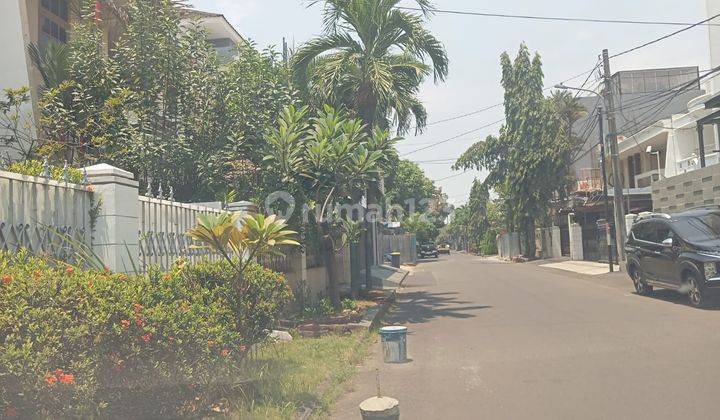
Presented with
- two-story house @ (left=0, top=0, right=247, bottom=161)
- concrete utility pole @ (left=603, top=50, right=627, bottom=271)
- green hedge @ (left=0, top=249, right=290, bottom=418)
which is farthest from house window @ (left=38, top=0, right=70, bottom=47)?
concrete utility pole @ (left=603, top=50, right=627, bottom=271)

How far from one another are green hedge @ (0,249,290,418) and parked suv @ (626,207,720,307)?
9.95 m

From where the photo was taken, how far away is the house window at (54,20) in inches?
592

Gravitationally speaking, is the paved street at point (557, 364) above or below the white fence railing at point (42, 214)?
below

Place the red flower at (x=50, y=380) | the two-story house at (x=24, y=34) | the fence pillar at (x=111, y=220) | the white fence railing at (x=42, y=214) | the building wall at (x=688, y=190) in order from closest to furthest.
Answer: the red flower at (x=50, y=380), the white fence railing at (x=42, y=214), the fence pillar at (x=111, y=220), the two-story house at (x=24, y=34), the building wall at (x=688, y=190)

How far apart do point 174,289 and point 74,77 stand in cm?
761

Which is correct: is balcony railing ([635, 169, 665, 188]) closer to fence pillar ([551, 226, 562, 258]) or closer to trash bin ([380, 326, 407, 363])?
fence pillar ([551, 226, 562, 258])

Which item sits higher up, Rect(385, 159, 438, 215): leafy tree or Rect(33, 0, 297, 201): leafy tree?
Rect(385, 159, 438, 215): leafy tree

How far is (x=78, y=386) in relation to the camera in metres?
4.19

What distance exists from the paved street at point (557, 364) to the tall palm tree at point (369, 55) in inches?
233

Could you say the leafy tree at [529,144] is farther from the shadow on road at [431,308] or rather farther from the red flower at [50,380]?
the red flower at [50,380]

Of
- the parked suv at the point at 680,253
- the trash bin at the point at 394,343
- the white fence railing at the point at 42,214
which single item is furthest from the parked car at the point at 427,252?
the white fence railing at the point at 42,214

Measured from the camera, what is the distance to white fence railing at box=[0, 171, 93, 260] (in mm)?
5422

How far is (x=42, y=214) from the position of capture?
5.83 m

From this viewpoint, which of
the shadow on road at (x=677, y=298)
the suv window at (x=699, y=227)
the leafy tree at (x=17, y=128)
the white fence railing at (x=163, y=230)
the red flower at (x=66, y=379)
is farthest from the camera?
the suv window at (x=699, y=227)
